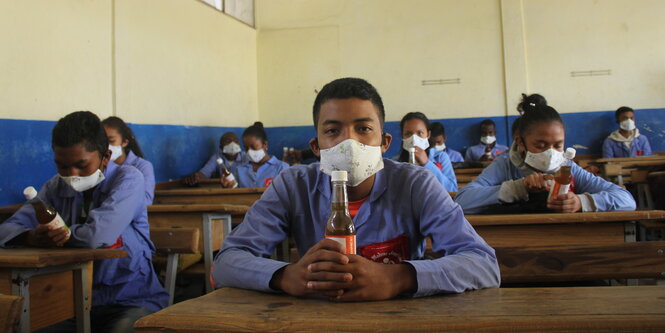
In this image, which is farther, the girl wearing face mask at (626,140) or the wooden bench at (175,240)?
the girl wearing face mask at (626,140)

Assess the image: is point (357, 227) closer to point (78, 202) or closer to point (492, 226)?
point (492, 226)

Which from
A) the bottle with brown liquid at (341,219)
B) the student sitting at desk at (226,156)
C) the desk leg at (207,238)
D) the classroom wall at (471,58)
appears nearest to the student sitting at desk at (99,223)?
the desk leg at (207,238)

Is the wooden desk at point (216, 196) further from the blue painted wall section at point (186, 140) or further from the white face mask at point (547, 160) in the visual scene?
the white face mask at point (547, 160)

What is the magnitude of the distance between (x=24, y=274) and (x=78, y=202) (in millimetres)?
647

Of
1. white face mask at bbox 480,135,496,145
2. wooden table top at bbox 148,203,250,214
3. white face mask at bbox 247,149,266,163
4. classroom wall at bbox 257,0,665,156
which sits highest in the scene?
classroom wall at bbox 257,0,665,156

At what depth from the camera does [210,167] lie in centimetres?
596

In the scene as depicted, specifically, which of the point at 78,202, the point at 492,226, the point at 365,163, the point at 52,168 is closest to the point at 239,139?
the point at 52,168

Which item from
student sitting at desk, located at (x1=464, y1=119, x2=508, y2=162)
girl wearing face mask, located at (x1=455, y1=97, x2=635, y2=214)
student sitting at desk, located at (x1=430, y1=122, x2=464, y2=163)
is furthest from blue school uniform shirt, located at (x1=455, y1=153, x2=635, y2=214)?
student sitting at desk, located at (x1=464, y1=119, x2=508, y2=162)

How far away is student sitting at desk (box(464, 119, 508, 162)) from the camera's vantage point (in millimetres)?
6996

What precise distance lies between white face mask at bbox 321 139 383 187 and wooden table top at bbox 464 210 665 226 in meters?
0.70

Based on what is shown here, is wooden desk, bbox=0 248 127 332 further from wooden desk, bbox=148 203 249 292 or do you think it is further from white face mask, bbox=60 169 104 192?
wooden desk, bbox=148 203 249 292

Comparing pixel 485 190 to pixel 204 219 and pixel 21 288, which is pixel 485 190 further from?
pixel 21 288

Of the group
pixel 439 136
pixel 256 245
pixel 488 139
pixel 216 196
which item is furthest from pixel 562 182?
pixel 488 139

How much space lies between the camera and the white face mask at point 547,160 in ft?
7.51
